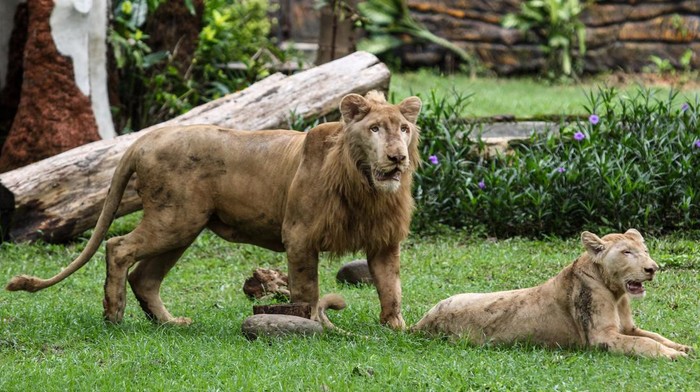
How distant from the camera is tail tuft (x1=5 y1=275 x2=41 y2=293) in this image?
7684 millimetres

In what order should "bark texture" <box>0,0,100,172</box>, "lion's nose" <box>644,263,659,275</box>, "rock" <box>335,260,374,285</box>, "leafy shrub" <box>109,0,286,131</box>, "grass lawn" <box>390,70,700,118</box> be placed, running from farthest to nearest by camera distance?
"grass lawn" <box>390,70,700,118</box>
"leafy shrub" <box>109,0,286,131</box>
"bark texture" <box>0,0,100,172</box>
"rock" <box>335,260,374,285</box>
"lion's nose" <box>644,263,659,275</box>

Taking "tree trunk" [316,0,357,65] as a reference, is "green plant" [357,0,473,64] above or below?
below

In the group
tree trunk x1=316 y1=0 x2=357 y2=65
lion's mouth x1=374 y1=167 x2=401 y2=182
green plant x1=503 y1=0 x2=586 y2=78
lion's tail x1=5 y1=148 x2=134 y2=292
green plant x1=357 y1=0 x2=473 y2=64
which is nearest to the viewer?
lion's mouth x1=374 y1=167 x2=401 y2=182

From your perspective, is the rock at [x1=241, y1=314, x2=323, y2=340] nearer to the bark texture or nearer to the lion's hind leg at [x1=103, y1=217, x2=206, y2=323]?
the lion's hind leg at [x1=103, y1=217, x2=206, y2=323]

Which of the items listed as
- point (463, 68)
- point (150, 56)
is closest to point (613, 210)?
point (150, 56)

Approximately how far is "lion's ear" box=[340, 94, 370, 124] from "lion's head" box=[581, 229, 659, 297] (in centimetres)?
160

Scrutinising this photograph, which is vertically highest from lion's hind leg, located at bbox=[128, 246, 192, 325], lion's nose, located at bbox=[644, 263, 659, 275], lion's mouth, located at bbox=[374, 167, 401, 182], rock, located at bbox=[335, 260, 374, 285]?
lion's mouth, located at bbox=[374, 167, 401, 182]

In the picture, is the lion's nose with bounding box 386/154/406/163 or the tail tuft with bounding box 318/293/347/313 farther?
the tail tuft with bounding box 318/293/347/313

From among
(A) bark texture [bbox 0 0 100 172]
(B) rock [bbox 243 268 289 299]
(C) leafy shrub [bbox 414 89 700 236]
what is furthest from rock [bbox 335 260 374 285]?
(A) bark texture [bbox 0 0 100 172]

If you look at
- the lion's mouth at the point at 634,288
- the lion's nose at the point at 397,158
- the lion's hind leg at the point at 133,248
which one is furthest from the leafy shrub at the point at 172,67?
the lion's mouth at the point at 634,288

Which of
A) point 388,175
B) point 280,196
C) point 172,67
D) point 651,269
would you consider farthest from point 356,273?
point 172,67

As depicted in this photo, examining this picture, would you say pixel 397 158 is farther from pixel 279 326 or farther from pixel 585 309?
pixel 585 309

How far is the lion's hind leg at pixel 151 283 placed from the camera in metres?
8.02

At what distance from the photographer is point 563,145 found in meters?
11.3
